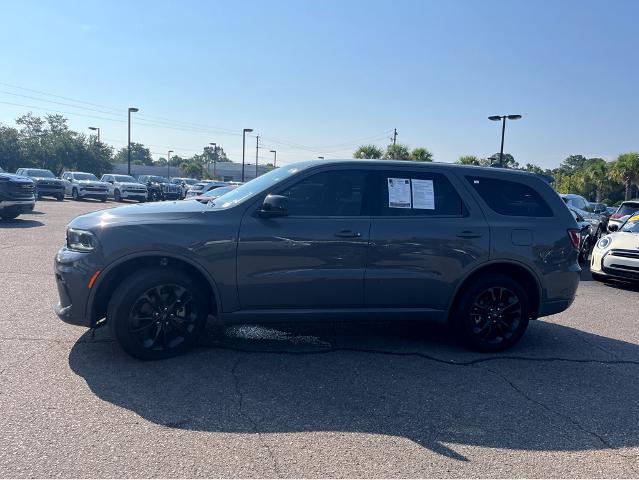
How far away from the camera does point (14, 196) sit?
15.0 m

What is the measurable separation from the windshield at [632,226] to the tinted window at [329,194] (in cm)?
749

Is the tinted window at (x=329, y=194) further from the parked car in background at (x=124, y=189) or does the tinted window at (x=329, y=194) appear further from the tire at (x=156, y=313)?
the parked car in background at (x=124, y=189)

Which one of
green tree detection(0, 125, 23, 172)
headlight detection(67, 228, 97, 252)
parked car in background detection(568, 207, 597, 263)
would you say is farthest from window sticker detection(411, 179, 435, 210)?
green tree detection(0, 125, 23, 172)

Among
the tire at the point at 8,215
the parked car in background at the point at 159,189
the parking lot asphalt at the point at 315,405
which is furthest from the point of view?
the parked car in background at the point at 159,189

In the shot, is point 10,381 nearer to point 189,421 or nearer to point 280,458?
point 189,421

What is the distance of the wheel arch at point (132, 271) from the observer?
4582 mm

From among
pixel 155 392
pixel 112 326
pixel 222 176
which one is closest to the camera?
pixel 155 392

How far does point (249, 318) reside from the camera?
4.87 meters

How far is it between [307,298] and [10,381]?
97.3 inches

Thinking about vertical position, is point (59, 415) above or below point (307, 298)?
below

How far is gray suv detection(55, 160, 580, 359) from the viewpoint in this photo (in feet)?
15.2

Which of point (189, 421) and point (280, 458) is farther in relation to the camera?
point (189, 421)

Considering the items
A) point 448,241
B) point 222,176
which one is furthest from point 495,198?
point 222,176

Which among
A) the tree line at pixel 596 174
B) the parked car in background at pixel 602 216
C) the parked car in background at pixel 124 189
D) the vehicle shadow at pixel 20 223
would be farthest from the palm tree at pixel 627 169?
the vehicle shadow at pixel 20 223
